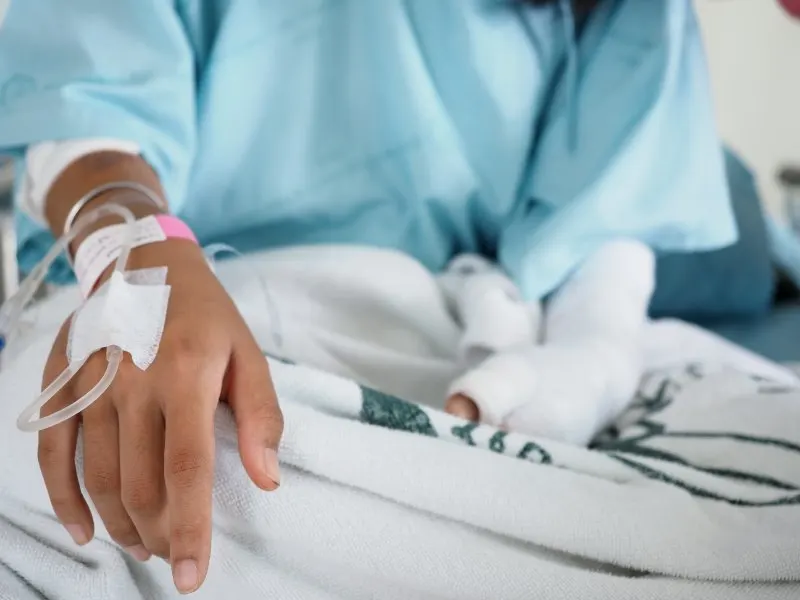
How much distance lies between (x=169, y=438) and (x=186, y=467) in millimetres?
21

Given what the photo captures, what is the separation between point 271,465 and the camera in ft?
1.24

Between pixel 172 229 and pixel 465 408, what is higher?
pixel 172 229

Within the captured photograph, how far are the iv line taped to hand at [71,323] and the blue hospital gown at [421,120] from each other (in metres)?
0.11

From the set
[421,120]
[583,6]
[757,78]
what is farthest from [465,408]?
[757,78]

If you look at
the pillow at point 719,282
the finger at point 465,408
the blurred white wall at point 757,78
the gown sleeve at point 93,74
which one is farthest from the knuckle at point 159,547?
the blurred white wall at point 757,78

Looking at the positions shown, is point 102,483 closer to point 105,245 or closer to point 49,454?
point 49,454

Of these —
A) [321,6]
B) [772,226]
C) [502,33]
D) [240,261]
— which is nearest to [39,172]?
[240,261]

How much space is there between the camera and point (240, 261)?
68 cm

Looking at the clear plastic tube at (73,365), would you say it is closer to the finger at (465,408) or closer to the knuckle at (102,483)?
the knuckle at (102,483)

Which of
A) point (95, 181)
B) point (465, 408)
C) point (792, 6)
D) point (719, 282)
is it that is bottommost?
point (719, 282)

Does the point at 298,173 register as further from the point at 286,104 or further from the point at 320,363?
the point at 320,363

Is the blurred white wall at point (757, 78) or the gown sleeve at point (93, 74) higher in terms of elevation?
the gown sleeve at point (93, 74)

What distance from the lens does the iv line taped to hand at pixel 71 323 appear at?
39 centimetres

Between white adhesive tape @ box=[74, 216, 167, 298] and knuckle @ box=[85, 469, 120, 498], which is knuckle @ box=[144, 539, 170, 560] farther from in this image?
white adhesive tape @ box=[74, 216, 167, 298]
